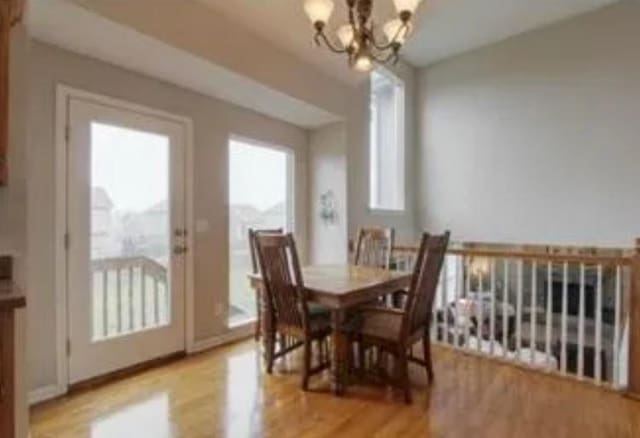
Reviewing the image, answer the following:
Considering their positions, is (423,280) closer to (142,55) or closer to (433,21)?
(142,55)

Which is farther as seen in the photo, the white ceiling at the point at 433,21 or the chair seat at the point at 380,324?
the white ceiling at the point at 433,21

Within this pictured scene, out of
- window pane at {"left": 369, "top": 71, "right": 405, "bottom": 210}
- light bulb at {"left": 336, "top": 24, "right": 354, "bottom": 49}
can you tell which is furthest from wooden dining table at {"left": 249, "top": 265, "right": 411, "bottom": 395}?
window pane at {"left": 369, "top": 71, "right": 405, "bottom": 210}

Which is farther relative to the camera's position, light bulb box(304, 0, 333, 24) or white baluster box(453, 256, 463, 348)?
white baluster box(453, 256, 463, 348)

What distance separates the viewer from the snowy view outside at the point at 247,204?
4.31 meters

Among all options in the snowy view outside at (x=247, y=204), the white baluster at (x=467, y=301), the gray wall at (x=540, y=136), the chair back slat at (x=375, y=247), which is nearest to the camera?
the white baluster at (x=467, y=301)

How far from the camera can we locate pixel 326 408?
269 cm

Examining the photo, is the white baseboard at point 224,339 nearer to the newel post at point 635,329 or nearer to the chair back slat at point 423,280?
the chair back slat at point 423,280

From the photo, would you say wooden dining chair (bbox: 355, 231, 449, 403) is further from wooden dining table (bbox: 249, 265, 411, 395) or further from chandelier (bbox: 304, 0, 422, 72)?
chandelier (bbox: 304, 0, 422, 72)

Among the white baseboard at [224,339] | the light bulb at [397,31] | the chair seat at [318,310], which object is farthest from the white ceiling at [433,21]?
the white baseboard at [224,339]

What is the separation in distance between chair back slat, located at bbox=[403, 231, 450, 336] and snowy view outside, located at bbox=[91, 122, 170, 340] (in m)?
2.00

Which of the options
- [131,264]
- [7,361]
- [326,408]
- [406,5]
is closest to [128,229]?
[131,264]

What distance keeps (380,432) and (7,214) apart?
208 centimetres

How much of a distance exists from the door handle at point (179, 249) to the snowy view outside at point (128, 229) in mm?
61

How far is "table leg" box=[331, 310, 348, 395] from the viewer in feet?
9.47
